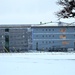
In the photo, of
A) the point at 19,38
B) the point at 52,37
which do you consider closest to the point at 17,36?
the point at 19,38

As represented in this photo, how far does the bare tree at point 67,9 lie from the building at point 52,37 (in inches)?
3083

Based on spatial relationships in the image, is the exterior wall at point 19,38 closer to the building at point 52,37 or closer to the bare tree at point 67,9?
the building at point 52,37

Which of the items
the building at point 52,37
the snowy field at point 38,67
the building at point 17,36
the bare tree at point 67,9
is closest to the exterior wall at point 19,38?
the building at point 17,36

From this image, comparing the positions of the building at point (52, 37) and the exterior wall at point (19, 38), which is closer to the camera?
the building at point (52, 37)

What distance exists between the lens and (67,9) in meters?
16.0

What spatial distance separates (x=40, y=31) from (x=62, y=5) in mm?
82907

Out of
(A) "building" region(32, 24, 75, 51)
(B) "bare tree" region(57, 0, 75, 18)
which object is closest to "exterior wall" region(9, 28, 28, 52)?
(A) "building" region(32, 24, 75, 51)

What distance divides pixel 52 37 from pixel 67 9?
82.0 metres

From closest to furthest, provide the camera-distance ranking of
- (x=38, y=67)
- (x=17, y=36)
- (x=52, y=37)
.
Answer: (x=38, y=67) < (x=52, y=37) < (x=17, y=36)

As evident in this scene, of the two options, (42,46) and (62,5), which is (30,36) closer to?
(42,46)

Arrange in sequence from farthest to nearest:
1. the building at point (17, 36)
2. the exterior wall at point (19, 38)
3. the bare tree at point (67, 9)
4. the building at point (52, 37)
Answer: the exterior wall at point (19, 38) → the building at point (17, 36) → the building at point (52, 37) → the bare tree at point (67, 9)

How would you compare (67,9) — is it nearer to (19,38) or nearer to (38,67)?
(38,67)

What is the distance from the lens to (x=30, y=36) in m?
103

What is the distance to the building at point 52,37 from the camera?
95.9 meters
